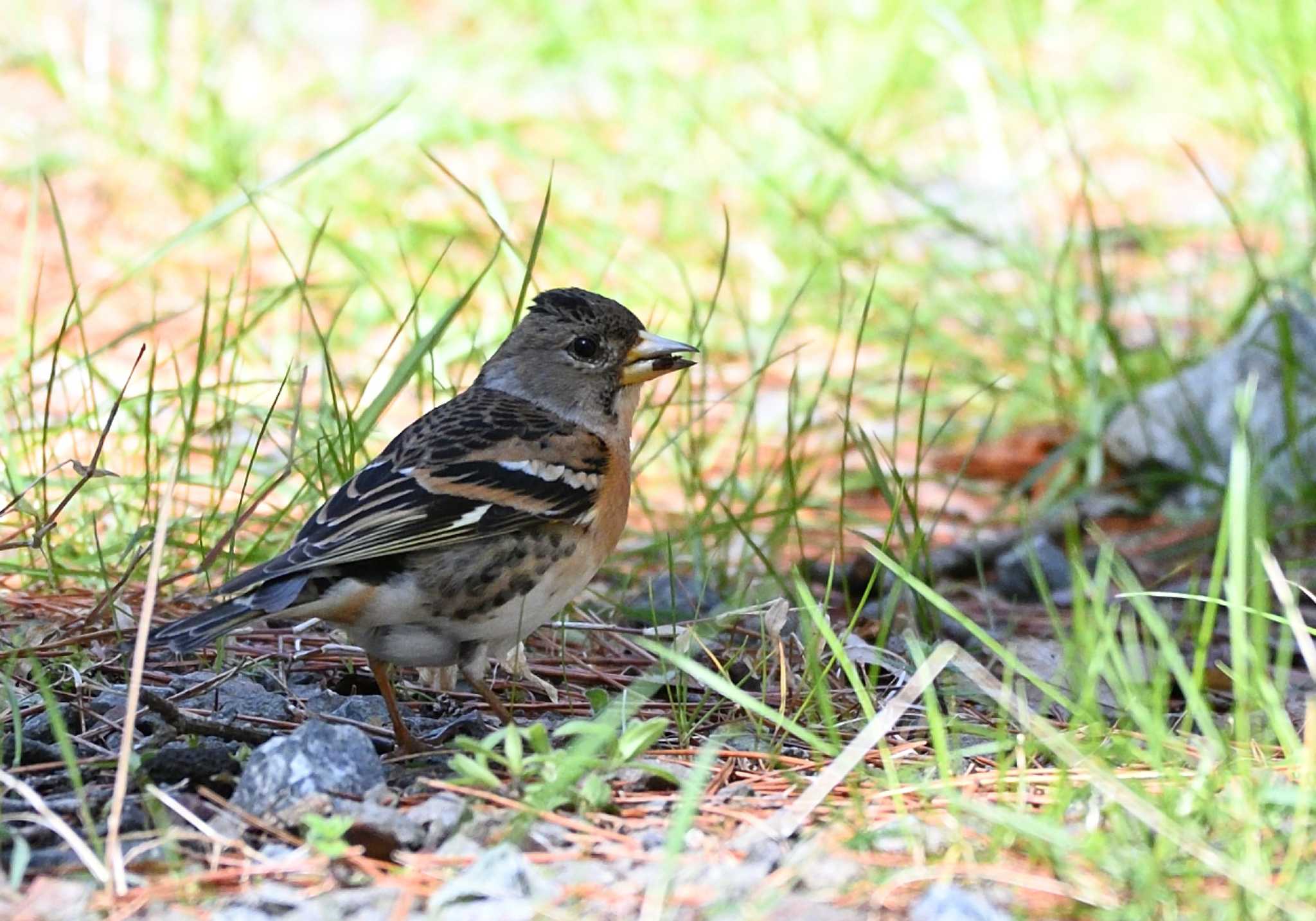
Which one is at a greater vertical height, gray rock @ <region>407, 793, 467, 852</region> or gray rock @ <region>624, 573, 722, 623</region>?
gray rock @ <region>624, 573, 722, 623</region>

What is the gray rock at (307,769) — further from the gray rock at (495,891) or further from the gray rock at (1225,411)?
the gray rock at (1225,411)

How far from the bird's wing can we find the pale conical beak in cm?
27

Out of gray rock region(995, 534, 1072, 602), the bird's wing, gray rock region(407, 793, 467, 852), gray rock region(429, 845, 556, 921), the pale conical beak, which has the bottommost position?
gray rock region(995, 534, 1072, 602)

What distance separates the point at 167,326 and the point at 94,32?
96.6 inches

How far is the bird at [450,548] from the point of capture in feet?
11.4

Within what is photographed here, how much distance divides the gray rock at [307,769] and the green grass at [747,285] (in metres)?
0.41

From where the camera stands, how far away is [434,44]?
9.49 meters

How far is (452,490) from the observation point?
3754 mm

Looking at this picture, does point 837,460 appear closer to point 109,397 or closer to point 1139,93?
point 109,397

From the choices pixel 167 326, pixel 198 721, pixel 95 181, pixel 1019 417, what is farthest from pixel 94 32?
pixel 198 721

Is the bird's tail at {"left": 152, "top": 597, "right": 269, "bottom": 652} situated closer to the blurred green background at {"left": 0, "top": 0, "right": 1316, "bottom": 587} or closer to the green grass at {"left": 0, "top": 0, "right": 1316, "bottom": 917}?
the green grass at {"left": 0, "top": 0, "right": 1316, "bottom": 917}

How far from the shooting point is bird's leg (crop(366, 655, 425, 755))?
3442mm

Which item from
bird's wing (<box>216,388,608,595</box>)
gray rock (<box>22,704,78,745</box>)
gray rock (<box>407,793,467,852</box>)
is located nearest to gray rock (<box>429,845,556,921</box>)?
gray rock (<box>407,793,467,852</box>)

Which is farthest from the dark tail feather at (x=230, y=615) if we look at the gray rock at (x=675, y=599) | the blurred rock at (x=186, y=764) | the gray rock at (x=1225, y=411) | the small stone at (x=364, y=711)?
the gray rock at (x=1225, y=411)
